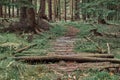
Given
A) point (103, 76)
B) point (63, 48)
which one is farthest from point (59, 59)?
point (63, 48)

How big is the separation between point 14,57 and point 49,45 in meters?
4.08

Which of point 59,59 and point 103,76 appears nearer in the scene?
point 103,76

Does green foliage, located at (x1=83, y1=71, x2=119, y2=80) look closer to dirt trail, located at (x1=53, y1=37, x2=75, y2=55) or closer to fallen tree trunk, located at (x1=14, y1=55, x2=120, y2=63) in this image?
fallen tree trunk, located at (x1=14, y1=55, x2=120, y2=63)

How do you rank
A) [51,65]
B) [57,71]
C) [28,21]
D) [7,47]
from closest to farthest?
[57,71], [51,65], [7,47], [28,21]

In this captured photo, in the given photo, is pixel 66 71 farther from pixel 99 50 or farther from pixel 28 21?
pixel 28 21

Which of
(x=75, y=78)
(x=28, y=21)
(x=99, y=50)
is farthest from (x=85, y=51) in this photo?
(x=28, y=21)

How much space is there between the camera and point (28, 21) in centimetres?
1906

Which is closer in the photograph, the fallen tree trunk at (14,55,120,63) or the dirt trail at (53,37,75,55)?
the fallen tree trunk at (14,55,120,63)

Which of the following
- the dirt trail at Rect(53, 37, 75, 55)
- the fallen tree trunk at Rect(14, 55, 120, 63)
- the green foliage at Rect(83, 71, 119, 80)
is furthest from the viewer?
the dirt trail at Rect(53, 37, 75, 55)

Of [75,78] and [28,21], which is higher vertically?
[28,21]

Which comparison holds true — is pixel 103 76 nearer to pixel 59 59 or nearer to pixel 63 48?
pixel 59 59

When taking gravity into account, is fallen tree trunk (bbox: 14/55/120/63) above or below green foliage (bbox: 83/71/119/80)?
above

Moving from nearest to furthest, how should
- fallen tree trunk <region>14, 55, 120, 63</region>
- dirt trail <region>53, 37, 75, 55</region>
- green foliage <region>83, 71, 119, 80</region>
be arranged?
green foliage <region>83, 71, 119, 80</region>, fallen tree trunk <region>14, 55, 120, 63</region>, dirt trail <region>53, 37, 75, 55</region>

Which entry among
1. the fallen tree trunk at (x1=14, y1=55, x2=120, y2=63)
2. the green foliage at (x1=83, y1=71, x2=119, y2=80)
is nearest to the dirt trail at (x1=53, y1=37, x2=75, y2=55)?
the fallen tree trunk at (x1=14, y1=55, x2=120, y2=63)
